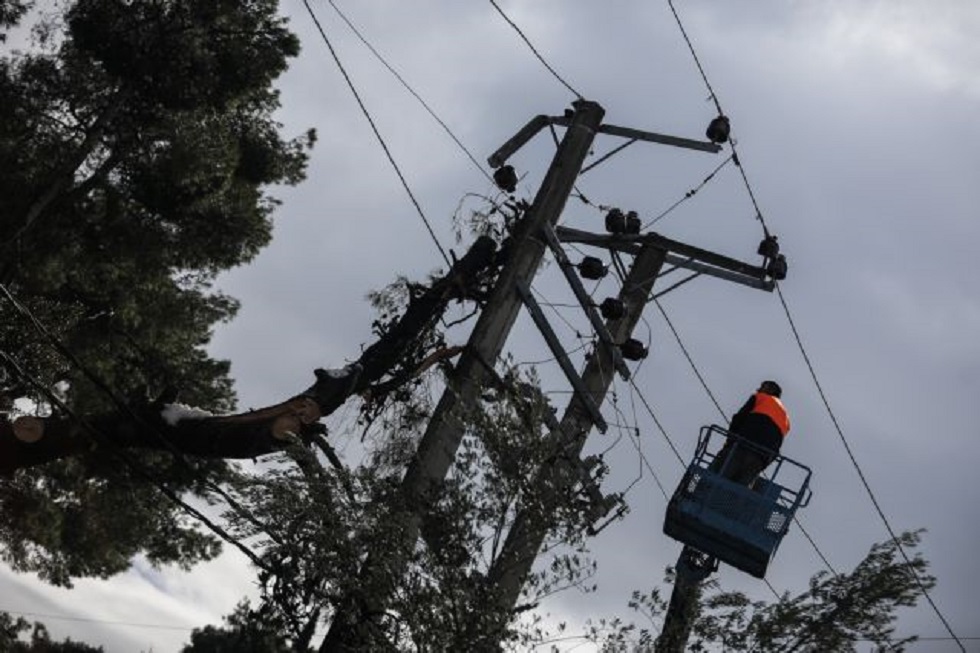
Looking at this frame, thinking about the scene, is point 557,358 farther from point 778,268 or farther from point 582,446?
point 778,268

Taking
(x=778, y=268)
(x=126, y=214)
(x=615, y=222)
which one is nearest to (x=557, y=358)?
(x=615, y=222)

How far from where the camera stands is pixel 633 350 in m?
11.1

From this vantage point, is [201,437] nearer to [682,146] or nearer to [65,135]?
[682,146]

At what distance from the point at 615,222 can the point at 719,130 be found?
1443mm

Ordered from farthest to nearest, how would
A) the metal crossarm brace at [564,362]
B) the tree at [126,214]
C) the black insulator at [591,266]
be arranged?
the tree at [126,214], the black insulator at [591,266], the metal crossarm brace at [564,362]

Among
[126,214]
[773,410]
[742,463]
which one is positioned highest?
[126,214]

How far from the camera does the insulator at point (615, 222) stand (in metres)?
11.8

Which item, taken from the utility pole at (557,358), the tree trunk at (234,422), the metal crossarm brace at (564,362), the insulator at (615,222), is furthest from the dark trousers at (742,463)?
the tree trunk at (234,422)

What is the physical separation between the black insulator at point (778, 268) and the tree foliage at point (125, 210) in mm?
13533

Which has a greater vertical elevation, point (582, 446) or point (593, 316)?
point (593, 316)

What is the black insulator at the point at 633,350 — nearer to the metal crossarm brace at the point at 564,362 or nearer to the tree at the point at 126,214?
the metal crossarm brace at the point at 564,362

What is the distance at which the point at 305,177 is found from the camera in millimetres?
26172

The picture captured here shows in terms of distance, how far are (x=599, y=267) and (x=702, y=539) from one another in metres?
2.74

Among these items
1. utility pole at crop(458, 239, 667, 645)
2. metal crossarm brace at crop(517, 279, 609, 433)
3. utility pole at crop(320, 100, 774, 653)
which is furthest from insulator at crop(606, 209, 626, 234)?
metal crossarm brace at crop(517, 279, 609, 433)
